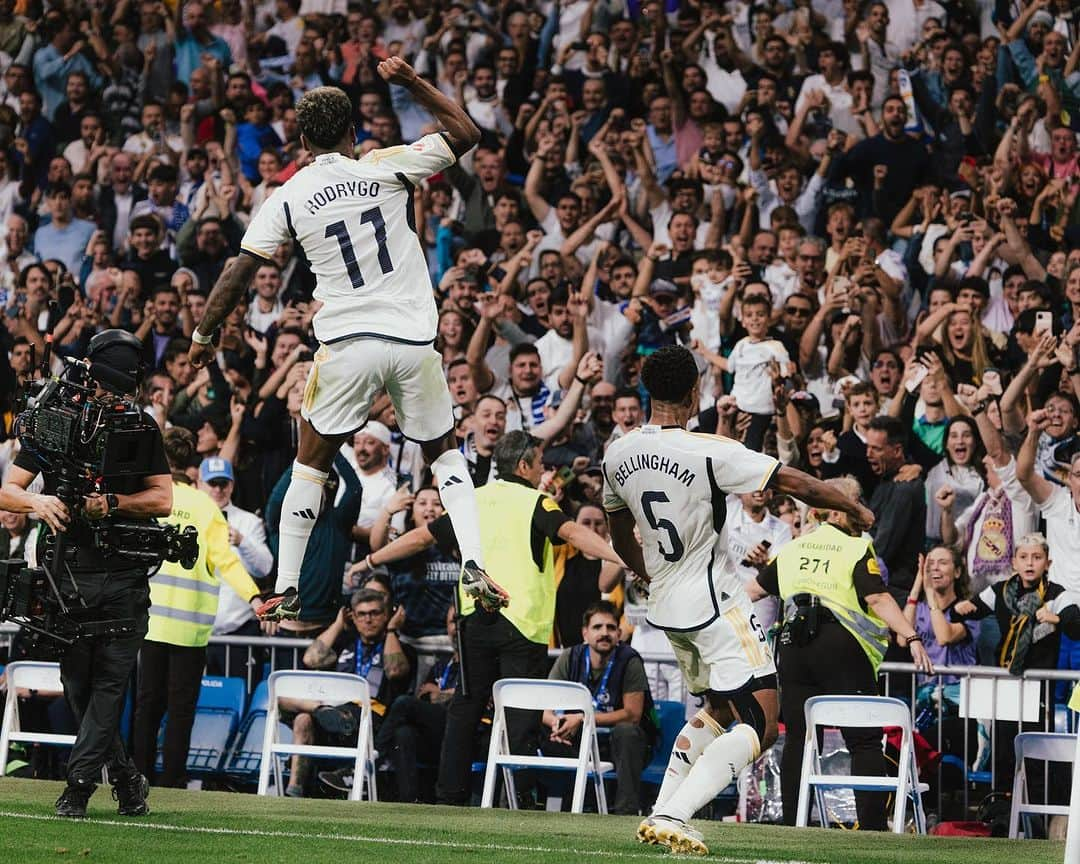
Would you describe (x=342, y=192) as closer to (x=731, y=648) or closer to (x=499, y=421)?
(x=731, y=648)

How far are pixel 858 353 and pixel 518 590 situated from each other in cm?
453

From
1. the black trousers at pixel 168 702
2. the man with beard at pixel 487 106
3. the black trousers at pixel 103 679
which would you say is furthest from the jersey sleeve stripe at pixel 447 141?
the man with beard at pixel 487 106

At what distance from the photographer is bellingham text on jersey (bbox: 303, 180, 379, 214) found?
8.49m

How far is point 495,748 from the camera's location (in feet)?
36.9

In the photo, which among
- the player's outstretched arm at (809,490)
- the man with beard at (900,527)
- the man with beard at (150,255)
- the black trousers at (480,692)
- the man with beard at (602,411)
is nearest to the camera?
the player's outstretched arm at (809,490)

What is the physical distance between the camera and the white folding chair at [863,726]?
34.1 ft

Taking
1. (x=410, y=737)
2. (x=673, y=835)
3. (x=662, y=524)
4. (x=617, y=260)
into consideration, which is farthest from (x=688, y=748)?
(x=617, y=260)

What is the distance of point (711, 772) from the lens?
26.5 feet

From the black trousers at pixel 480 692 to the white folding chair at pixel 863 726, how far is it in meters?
1.85

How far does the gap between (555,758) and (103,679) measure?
333 centimetres

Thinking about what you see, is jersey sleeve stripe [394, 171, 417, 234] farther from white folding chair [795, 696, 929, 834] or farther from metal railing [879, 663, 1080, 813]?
metal railing [879, 663, 1080, 813]

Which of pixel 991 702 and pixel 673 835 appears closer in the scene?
pixel 673 835

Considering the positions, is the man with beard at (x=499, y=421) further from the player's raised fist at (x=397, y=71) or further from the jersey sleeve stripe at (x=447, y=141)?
the player's raised fist at (x=397, y=71)

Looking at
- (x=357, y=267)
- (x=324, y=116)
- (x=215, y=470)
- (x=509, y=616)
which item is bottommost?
(x=509, y=616)
